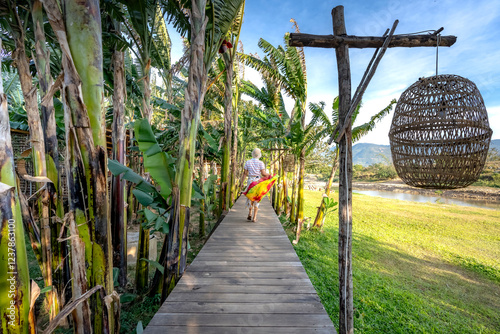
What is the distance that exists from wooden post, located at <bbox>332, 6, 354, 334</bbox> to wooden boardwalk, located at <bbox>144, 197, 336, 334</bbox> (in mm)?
357

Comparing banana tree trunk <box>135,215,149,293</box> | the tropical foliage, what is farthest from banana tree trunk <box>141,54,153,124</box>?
banana tree trunk <box>135,215,149,293</box>

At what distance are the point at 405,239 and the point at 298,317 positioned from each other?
30.6 feet

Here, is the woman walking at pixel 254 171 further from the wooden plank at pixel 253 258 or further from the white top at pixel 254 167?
the wooden plank at pixel 253 258

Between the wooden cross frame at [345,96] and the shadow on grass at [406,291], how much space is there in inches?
75.4

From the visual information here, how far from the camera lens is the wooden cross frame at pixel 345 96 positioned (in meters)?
2.16

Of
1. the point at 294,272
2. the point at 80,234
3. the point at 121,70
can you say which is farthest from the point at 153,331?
the point at 121,70

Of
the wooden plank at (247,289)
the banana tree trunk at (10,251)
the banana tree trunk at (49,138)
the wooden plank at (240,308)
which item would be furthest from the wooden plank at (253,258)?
the banana tree trunk at (10,251)

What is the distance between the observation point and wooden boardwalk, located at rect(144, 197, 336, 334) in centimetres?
170

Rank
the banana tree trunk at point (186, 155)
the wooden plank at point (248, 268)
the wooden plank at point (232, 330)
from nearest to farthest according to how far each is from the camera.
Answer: the wooden plank at point (232, 330) → the banana tree trunk at point (186, 155) → the wooden plank at point (248, 268)

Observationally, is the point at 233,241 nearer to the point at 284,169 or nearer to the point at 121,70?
the point at 121,70

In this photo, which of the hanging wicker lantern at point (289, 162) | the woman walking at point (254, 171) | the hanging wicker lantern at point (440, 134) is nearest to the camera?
the hanging wicker lantern at point (440, 134)

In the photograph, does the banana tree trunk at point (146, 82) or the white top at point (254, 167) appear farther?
the white top at point (254, 167)

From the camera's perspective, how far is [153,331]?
5.37ft

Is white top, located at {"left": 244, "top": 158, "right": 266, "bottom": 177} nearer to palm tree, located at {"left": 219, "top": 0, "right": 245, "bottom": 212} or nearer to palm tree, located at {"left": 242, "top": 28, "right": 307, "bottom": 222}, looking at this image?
palm tree, located at {"left": 219, "top": 0, "right": 245, "bottom": 212}
